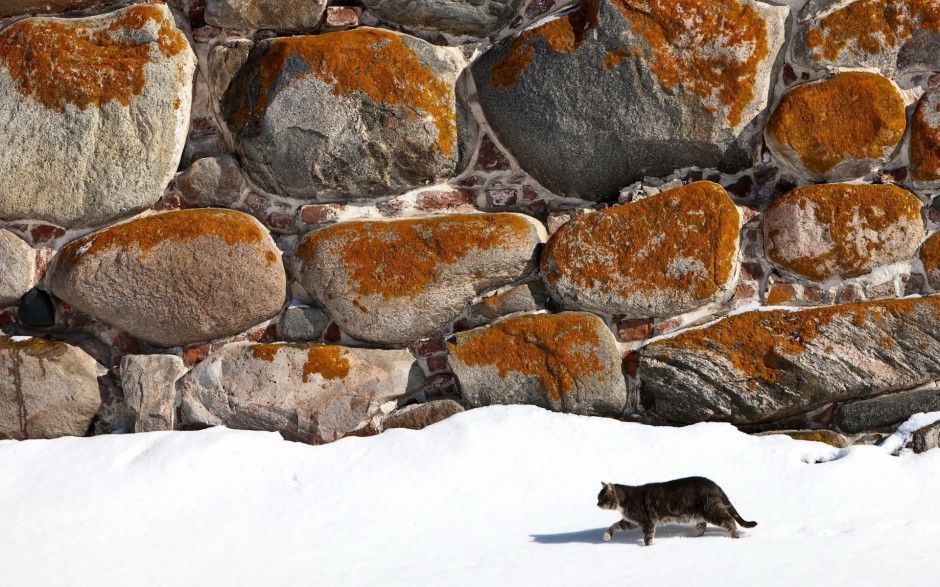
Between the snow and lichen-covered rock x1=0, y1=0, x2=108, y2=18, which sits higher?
lichen-covered rock x1=0, y1=0, x2=108, y2=18

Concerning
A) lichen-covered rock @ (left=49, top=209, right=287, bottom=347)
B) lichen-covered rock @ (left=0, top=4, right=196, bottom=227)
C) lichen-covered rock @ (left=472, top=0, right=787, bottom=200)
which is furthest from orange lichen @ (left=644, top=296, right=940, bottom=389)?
lichen-covered rock @ (left=0, top=4, right=196, bottom=227)

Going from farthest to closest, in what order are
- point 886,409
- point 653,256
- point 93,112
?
1. point 93,112
2. point 653,256
3. point 886,409

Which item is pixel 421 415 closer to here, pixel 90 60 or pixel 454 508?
pixel 454 508

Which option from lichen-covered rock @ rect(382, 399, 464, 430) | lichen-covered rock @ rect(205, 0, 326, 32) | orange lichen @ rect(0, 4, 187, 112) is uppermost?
lichen-covered rock @ rect(205, 0, 326, 32)

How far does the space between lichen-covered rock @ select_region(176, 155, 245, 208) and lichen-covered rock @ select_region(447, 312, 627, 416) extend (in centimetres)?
112

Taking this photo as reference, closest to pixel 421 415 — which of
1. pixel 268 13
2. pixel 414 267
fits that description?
pixel 414 267

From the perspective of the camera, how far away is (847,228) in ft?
11.5

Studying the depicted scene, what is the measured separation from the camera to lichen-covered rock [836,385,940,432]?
3441mm

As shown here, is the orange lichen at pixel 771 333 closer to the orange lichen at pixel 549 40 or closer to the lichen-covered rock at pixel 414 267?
the lichen-covered rock at pixel 414 267

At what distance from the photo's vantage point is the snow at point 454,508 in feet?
8.55

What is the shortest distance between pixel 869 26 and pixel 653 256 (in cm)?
108

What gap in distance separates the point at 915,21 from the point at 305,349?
2.44 meters

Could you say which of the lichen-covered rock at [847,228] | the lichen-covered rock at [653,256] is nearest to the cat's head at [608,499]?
the lichen-covered rock at [653,256]

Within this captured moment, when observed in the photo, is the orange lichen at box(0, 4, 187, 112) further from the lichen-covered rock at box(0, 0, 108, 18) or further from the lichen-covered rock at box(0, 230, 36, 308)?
the lichen-covered rock at box(0, 230, 36, 308)
